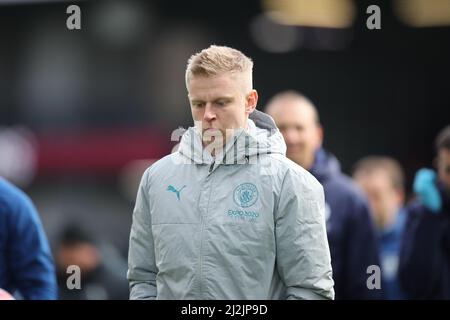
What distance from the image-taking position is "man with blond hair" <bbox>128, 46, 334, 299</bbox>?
9.76ft

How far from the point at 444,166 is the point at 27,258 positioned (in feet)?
8.97

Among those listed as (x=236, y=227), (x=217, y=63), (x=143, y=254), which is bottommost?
(x=143, y=254)

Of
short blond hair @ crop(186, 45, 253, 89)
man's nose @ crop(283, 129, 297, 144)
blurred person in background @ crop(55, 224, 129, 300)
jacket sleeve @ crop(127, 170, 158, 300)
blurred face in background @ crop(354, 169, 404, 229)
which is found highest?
short blond hair @ crop(186, 45, 253, 89)

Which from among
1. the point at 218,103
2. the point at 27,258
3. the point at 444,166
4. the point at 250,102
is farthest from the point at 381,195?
the point at 218,103

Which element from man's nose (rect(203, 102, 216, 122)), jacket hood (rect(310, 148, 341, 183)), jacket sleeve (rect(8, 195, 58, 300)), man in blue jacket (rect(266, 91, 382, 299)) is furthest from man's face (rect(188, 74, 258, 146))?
jacket hood (rect(310, 148, 341, 183))

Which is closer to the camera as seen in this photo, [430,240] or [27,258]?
[27,258]

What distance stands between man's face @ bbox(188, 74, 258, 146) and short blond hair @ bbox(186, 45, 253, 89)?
2 centimetres

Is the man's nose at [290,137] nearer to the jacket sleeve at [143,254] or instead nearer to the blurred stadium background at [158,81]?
the jacket sleeve at [143,254]

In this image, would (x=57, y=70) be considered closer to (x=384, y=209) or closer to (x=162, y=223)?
(x=384, y=209)

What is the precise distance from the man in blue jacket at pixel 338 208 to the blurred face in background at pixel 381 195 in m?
2.27

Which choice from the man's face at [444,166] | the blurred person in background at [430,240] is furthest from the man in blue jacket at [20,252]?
the man's face at [444,166]

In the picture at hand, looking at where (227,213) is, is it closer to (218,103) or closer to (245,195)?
(245,195)

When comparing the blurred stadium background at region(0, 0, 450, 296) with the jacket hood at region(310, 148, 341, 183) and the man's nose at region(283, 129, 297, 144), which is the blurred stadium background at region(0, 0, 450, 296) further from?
the man's nose at region(283, 129, 297, 144)

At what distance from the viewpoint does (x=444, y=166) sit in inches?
229
